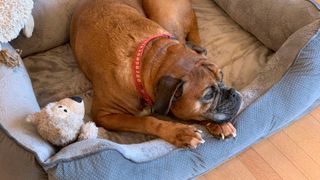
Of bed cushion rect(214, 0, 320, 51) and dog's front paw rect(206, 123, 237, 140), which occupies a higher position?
bed cushion rect(214, 0, 320, 51)

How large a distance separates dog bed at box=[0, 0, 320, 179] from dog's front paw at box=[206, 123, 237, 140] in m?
0.03

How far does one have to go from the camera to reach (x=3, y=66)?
1968 mm

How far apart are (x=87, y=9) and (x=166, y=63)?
0.68m

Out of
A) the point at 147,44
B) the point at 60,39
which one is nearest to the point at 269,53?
the point at 147,44

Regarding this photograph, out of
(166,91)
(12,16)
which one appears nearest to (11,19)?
(12,16)

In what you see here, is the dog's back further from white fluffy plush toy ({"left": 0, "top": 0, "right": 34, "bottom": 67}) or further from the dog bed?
white fluffy plush toy ({"left": 0, "top": 0, "right": 34, "bottom": 67})

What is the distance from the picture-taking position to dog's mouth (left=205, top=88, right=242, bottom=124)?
182cm

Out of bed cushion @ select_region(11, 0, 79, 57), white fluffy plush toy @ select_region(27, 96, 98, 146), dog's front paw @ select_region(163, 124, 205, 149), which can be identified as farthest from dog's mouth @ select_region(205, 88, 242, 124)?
bed cushion @ select_region(11, 0, 79, 57)

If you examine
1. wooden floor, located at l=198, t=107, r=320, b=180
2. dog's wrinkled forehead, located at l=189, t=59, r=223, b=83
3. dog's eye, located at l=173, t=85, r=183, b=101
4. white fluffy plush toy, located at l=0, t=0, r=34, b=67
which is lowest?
wooden floor, located at l=198, t=107, r=320, b=180

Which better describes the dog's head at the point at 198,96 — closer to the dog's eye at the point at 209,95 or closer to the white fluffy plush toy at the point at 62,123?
the dog's eye at the point at 209,95

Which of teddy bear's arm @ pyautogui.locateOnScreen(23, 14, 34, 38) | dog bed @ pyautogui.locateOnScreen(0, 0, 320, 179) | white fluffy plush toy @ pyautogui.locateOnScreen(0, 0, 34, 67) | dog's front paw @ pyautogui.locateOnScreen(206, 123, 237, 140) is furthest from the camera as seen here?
teddy bear's arm @ pyautogui.locateOnScreen(23, 14, 34, 38)

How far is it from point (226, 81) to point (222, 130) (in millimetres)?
501

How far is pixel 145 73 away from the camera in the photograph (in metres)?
1.89

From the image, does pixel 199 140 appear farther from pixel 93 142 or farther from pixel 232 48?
pixel 232 48
